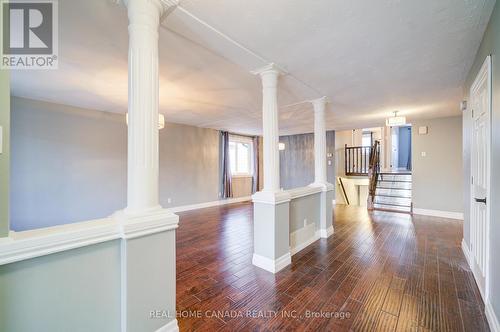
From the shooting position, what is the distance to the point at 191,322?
5.78 feet

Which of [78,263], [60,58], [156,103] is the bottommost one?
[78,263]

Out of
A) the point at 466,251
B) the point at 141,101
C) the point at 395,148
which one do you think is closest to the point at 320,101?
the point at 466,251

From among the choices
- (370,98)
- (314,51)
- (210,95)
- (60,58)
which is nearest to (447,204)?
(370,98)

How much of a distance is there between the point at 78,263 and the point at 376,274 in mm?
2920

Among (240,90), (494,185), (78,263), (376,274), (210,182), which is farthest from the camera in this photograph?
(210,182)

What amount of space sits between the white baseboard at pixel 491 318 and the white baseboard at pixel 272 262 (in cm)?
179

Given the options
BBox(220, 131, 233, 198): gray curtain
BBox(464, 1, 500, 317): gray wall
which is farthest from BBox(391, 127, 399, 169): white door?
BBox(464, 1, 500, 317): gray wall

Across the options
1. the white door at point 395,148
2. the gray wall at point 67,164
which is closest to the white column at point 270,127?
the gray wall at point 67,164

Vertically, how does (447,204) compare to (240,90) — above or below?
below

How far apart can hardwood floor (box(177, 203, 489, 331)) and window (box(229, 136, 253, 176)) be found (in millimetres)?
4152

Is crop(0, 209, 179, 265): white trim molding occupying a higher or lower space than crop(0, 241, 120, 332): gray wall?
higher

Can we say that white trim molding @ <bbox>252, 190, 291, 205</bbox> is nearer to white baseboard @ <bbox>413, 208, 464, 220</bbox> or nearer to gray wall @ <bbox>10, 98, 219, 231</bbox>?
gray wall @ <bbox>10, 98, 219, 231</bbox>

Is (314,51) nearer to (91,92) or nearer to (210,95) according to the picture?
(210,95)

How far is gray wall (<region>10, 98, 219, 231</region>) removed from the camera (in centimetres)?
375
